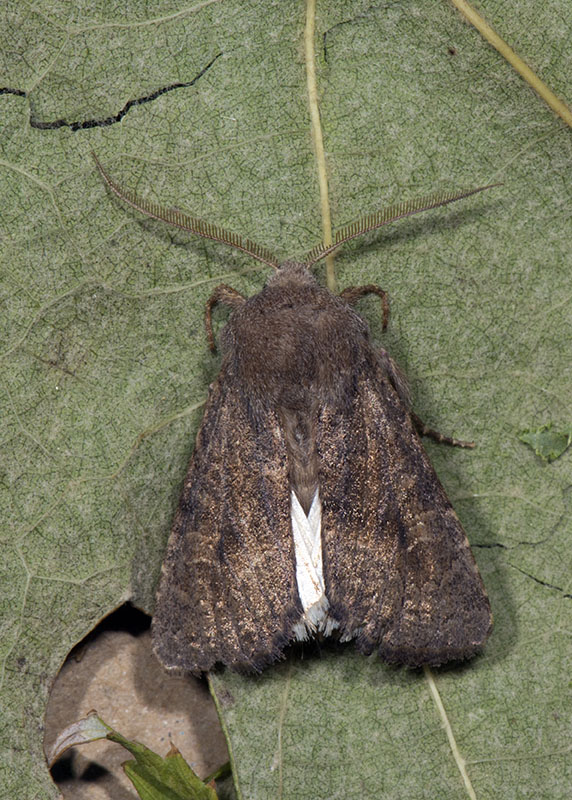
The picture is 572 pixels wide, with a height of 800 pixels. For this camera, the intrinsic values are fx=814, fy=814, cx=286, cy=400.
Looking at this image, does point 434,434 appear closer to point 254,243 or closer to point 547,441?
point 547,441

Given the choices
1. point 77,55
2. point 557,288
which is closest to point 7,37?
point 77,55

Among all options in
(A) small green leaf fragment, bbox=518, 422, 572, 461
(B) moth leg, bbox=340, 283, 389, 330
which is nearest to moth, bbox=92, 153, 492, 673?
(B) moth leg, bbox=340, 283, 389, 330

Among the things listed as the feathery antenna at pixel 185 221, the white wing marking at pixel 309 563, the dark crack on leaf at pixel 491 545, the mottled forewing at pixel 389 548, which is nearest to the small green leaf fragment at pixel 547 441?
the dark crack on leaf at pixel 491 545

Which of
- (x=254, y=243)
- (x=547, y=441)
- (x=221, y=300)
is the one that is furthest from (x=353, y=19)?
(x=547, y=441)

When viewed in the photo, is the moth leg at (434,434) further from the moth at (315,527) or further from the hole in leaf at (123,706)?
the hole in leaf at (123,706)

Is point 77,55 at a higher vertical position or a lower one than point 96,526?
higher

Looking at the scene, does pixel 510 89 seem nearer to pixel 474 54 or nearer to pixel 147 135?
pixel 474 54

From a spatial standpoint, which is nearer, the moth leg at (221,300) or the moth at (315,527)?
the moth at (315,527)
